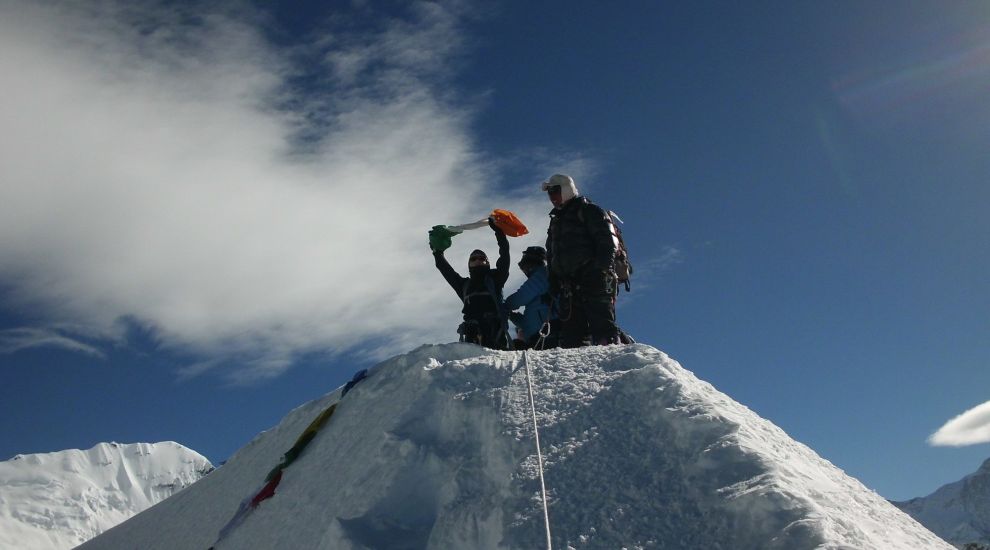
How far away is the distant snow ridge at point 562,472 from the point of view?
5.10 metres

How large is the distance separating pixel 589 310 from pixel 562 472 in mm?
3783

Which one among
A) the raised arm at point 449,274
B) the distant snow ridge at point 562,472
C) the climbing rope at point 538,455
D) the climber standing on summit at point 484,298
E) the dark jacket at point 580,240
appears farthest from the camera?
the raised arm at point 449,274

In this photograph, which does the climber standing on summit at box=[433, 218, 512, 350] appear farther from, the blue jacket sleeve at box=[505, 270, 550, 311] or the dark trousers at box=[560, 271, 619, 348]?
the dark trousers at box=[560, 271, 619, 348]

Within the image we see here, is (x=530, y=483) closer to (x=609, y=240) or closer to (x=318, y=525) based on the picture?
(x=318, y=525)

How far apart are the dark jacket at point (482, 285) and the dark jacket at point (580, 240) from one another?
47.3 inches

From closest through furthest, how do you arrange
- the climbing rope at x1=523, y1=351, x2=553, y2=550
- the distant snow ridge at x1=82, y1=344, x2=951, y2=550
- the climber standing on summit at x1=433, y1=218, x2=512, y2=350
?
the distant snow ridge at x1=82, y1=344, x2=951, y2=550 → the climbing rope at x1=523, y1=351, x2=553, y2=550 → the climber standing on summit at x1=433, y1=218, x2=512, y2=350

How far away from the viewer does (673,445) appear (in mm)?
5902

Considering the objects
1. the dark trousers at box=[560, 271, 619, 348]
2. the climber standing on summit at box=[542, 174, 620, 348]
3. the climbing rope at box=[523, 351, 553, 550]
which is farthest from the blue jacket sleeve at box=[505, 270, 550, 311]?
the climbing rope at box=[523, 351, 553, 550]

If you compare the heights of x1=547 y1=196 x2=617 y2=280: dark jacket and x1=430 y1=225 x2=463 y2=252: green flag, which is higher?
x1=430 y1=225 x2=463 y2=252: green flag

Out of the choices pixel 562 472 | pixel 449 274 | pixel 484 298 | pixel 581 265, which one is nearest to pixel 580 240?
pixel 581 265

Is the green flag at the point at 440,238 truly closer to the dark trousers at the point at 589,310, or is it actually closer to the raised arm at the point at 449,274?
the raised arm at the point at 449,274

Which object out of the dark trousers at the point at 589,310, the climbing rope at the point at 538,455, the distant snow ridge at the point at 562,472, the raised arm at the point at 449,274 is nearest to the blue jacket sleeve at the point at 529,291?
the raised arm at the point at 449,274

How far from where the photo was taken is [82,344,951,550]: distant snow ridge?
5102 millimetres

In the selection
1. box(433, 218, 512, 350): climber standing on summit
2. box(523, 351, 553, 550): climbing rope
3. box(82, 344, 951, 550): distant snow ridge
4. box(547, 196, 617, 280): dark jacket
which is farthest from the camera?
box(433, 218, 512, 350): climber standing on summit
